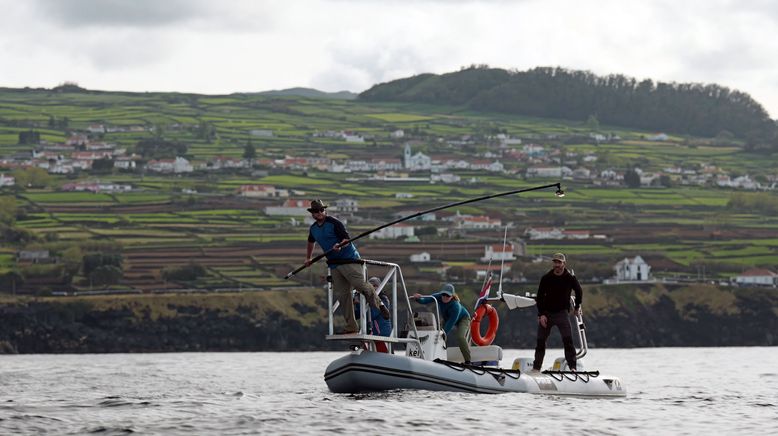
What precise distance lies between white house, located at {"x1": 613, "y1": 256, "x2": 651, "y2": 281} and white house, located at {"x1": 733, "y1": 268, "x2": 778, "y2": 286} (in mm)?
7427

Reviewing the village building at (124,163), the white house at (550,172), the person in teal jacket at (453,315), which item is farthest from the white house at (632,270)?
the person in teal jacket at (453,315)

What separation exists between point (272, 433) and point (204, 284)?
299 ft

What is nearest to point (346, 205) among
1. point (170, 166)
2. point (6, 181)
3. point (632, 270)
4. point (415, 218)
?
point (415, 218)

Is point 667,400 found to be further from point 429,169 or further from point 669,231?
point 429,169

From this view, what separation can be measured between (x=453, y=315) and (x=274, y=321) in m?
74.5

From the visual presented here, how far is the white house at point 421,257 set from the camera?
12281cm

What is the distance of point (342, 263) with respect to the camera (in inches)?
1101

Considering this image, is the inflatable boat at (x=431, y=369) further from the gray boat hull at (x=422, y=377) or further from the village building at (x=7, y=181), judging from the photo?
the village building at (x=7, y=181)

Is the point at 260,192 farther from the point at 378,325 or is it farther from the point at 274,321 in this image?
the point at 378,325

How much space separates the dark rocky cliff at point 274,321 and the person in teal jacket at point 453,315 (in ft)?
230

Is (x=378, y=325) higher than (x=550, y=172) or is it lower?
lower

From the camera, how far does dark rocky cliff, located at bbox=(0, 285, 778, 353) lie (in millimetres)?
100125

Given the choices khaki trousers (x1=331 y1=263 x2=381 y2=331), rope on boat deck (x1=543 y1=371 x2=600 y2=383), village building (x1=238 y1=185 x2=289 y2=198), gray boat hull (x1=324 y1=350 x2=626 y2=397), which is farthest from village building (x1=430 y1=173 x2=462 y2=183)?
khaki trousers (x1=331 y1=263 x2=381 y2=331)

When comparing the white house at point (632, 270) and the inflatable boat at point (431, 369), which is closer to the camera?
the inflatable boat at point (431, 369)
